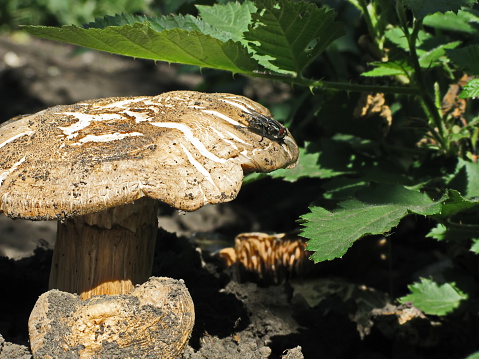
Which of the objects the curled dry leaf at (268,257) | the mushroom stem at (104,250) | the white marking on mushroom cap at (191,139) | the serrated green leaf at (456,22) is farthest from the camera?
the curled dry leaf at (268,257)

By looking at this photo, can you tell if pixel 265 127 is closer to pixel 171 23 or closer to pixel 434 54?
pixel 171 23

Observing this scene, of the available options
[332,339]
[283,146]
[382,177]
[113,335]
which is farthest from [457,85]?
[113,335]

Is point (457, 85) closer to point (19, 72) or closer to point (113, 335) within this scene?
point (113, 335)

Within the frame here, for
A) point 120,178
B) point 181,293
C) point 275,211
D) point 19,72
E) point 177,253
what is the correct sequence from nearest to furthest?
point 120,178
point 181,293
point 177,253
point 275,211
point 19,72

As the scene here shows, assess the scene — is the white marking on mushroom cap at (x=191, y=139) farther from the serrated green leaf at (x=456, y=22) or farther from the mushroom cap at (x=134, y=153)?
the serrated green leaf at (x=456, y=22)

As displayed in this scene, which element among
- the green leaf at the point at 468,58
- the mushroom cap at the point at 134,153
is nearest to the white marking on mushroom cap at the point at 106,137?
the mushroom cap at the point at 134,153

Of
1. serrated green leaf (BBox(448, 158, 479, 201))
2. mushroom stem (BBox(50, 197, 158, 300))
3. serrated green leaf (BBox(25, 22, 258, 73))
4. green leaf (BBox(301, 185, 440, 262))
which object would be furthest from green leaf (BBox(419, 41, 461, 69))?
mushroom stem (BBox(50, 197, 158, 300))

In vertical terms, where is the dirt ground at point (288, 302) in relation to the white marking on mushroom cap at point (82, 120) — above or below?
below
